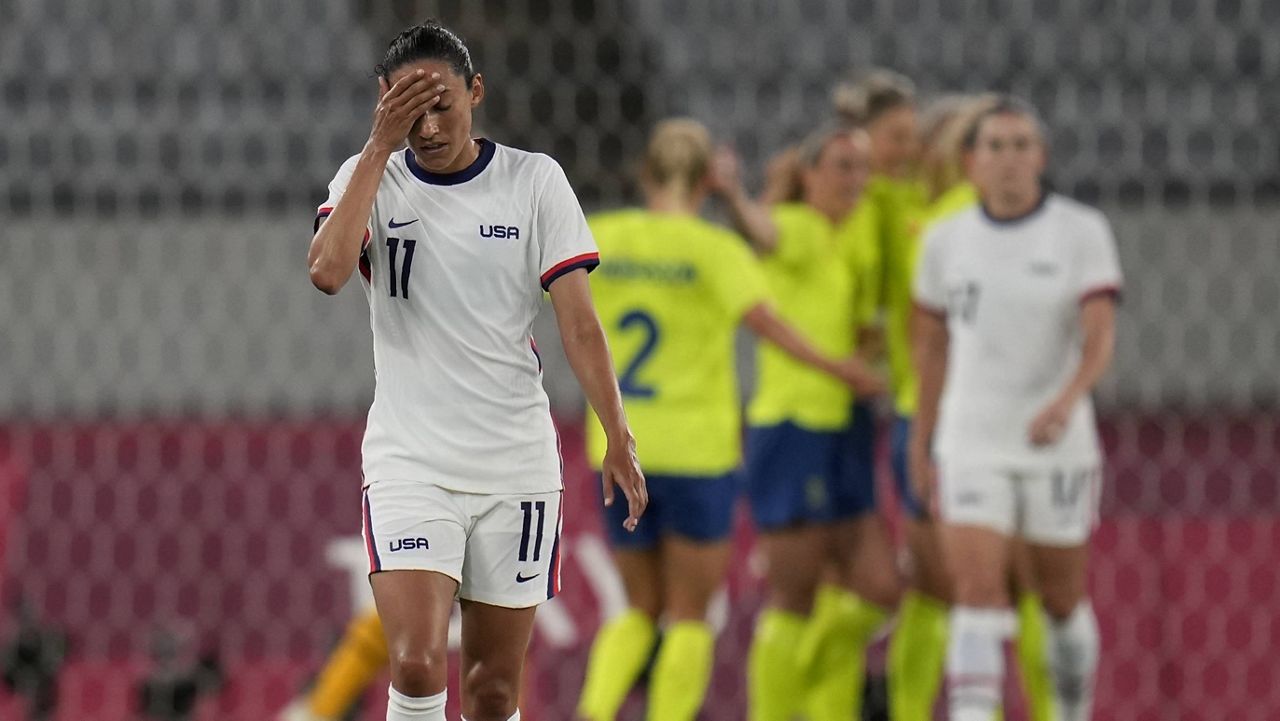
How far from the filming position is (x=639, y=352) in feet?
17.6

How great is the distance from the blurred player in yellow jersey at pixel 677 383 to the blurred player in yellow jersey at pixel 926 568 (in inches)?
22.9

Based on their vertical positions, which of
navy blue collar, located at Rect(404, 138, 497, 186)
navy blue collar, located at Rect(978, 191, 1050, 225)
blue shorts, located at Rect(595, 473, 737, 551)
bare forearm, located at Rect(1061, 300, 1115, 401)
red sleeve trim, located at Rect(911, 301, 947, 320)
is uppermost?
navy blue collar, located at Rect(404, 138, 497, 186)

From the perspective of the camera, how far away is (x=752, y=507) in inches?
233

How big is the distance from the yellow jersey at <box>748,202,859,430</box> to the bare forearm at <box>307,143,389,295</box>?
2.90m

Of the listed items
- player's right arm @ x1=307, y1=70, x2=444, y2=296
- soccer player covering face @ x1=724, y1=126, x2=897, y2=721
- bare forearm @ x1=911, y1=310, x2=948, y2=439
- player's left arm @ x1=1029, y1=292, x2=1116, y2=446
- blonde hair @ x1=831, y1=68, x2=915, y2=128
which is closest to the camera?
player's right arm @ x1=307, y1=70, x2=444, y2=296

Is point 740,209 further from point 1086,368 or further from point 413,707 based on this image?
point 413,707

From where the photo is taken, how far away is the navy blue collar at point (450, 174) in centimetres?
328

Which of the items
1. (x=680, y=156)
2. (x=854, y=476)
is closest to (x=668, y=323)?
(x=680, y=156)

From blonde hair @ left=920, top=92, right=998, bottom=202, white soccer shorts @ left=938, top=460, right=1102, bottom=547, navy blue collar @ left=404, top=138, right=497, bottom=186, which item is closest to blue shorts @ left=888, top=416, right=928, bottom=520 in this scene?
white soccer shorts @ left=938, top=460, right=1102, bottom=547

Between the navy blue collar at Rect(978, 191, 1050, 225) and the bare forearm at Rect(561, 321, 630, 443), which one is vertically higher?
the navy blue collar at Rect(978, 191, 1050, 225)

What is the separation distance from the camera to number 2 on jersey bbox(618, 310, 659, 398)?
5348mm

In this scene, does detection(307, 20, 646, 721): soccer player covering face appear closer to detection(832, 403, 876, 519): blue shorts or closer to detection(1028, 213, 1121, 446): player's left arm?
detection(1028, 213, 1121, 446): player's left arm

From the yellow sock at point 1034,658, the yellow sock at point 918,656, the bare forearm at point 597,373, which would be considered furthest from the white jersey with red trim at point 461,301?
the yellow sock at point 918,656

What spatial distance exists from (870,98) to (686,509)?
1.58 meters
